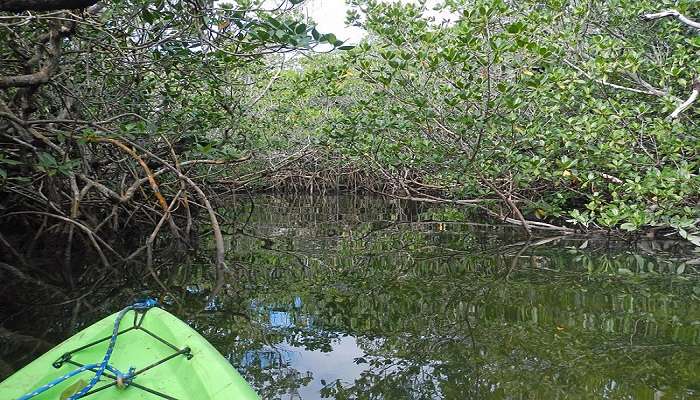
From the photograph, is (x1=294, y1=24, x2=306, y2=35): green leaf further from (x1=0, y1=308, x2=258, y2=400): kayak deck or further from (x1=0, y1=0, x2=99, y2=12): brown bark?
(x1=0, y1=308, x2=258, y2=400): kayak deck

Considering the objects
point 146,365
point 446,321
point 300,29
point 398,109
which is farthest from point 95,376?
point 398,109

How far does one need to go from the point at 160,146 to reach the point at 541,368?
4.17 meters

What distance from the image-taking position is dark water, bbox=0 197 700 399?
6.61ft

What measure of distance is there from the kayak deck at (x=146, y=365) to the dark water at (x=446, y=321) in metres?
0.45

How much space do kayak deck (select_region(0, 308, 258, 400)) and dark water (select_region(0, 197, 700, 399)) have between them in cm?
45

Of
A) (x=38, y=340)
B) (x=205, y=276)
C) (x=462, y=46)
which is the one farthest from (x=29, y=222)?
(x=462, y=46)

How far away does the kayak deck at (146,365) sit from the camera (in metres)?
1.41

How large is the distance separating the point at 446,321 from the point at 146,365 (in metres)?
1.61

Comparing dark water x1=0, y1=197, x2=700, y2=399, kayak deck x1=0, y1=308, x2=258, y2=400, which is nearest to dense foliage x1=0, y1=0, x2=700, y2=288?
dark water x1=0, y1=197, x2=700, y2=399

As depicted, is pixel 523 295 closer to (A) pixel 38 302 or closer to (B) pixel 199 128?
(A) pixel 38 302

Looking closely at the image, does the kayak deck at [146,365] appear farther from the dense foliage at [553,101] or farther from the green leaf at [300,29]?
the dense foliage at [553,101]

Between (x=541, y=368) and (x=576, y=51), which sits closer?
(x=541, y=368)

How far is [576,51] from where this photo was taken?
16.1 feet

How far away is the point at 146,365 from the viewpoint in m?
1.55
